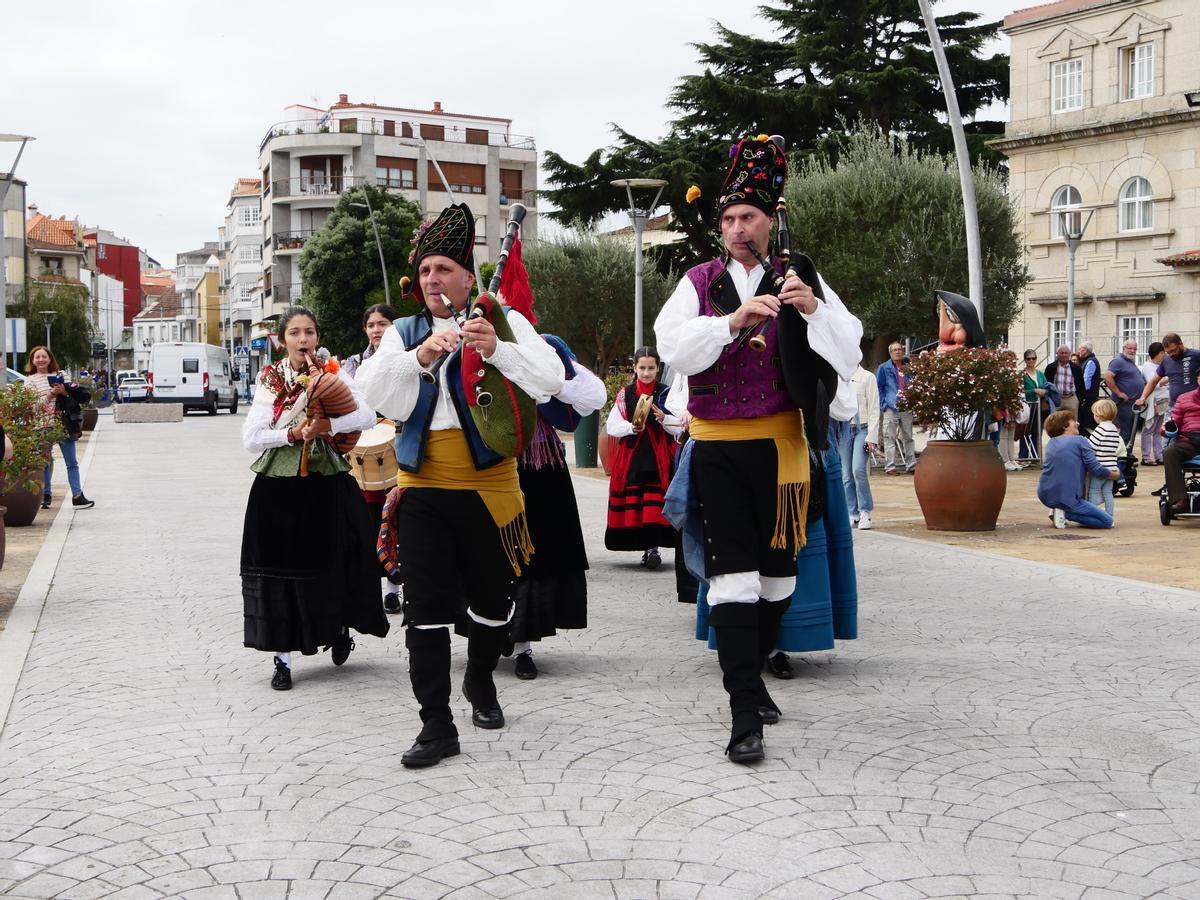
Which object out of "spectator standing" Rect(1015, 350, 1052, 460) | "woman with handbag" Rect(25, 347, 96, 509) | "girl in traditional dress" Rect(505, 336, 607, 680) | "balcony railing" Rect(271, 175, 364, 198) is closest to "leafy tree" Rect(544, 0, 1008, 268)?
"spectator standing" Rect(1015, 350, 1052, 460)

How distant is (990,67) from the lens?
37.4 metres

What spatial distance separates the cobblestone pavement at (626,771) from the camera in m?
3.87

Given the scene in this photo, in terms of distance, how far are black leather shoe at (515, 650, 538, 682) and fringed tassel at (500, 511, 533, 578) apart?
1.30m

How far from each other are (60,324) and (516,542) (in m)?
62.1

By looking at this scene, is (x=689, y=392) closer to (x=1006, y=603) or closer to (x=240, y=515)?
(x=1006, y=603)

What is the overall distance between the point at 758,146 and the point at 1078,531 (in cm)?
863

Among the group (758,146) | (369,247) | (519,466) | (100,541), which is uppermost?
(369,247)

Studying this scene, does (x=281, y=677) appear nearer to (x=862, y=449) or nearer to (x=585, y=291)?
(x=862, y=449)

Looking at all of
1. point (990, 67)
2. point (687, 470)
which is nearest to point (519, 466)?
point (687, 470)

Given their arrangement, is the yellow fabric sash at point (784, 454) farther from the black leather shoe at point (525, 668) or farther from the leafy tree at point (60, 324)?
the leafy tree at point (60, 324)

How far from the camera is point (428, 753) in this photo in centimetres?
492

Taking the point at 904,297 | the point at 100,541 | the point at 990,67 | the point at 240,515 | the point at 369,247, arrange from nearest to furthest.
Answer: the point at 100,541
the point at 240,515
the point at 904,297
the point at 990,67
the point at 369,247

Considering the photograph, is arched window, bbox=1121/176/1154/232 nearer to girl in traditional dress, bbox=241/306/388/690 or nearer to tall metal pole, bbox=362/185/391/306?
tall metal pole, bbox=362/185/391/306

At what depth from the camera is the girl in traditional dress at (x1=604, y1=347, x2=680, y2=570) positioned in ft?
33.0
